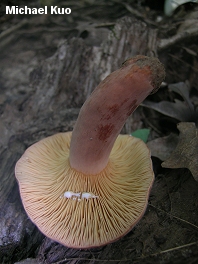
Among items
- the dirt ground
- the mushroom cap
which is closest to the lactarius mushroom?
the mushroom cap

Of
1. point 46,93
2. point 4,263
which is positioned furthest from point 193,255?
point 46,93

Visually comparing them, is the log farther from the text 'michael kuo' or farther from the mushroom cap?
the text 'michael kuo'

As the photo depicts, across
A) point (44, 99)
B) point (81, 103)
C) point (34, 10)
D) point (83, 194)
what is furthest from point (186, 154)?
point (34, 10)

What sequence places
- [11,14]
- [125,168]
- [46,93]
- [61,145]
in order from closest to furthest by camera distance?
1. [125,168]
2. [61,145]
3. [46,93]
4. [11,14]

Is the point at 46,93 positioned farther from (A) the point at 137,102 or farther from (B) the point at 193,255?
(B) the point at 193,255

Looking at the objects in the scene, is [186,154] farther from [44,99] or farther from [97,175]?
[44,99]

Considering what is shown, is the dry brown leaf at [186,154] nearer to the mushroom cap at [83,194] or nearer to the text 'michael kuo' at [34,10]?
the mushroom cap at [83,194]
